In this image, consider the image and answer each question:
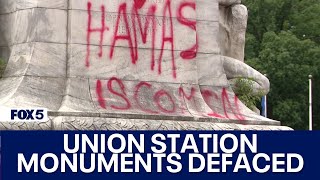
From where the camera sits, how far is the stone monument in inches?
1222

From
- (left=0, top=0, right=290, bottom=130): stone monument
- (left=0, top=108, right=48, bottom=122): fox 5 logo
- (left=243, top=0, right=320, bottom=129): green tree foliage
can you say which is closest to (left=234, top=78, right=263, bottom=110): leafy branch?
(left=0, top=0, right=290, bottom=130): stone monument

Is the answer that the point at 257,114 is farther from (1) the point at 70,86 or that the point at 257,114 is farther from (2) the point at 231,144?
(2) the point at 231,144

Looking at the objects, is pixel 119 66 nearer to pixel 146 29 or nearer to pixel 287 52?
pixel 146 29

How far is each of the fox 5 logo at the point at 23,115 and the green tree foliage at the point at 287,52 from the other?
30583 millimetres

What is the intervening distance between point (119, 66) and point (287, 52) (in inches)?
1223

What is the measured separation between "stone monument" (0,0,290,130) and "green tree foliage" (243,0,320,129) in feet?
89.0

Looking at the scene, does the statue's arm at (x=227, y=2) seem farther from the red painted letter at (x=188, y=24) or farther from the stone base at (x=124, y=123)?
the stone base at (x=124, y=123)

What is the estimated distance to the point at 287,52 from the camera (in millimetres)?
62406

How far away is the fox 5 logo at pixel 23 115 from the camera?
3000 cm

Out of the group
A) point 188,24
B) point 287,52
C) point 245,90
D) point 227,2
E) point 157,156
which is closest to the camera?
point 157,156

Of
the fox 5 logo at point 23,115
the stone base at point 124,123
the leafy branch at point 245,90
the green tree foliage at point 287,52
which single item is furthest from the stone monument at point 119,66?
the green tree foliage at point 287,52

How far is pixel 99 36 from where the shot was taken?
31781mm

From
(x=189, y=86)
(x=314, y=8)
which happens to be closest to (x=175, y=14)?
(x=189, y=86)

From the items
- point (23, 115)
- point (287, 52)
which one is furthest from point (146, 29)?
point (287, 52)
